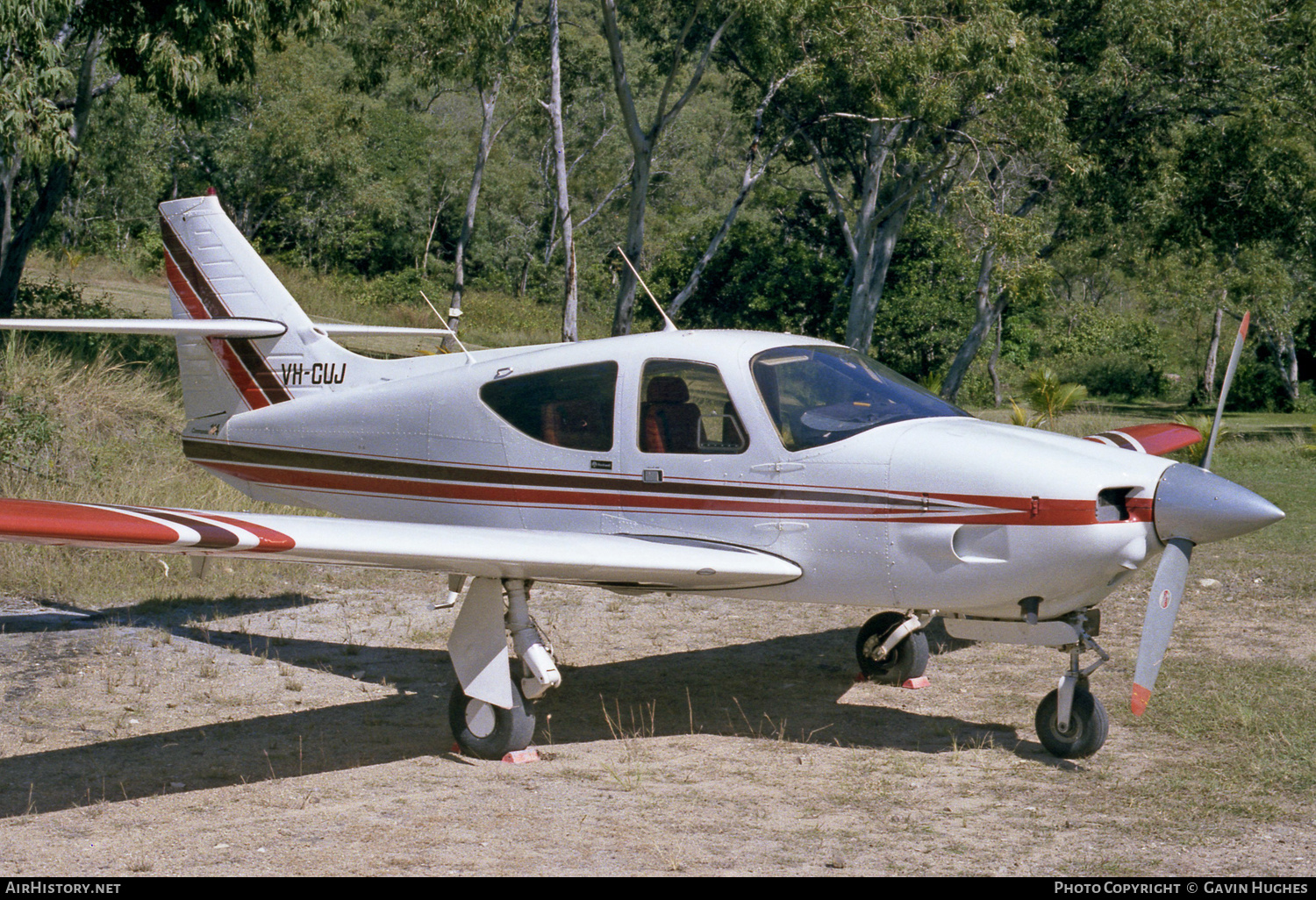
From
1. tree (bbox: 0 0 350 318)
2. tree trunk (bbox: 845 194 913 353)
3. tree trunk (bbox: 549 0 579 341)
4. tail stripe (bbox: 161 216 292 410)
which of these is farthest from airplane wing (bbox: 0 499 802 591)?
tree trunk (bbox: 845 194 913 353)

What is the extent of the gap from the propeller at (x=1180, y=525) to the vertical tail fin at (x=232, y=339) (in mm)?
5839

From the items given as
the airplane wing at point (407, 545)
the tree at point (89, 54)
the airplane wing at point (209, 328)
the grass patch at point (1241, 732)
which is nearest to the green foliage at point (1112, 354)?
the tree at point (89, 54)

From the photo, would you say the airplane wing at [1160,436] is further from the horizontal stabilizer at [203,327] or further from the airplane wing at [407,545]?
the horizontal stabilizer at [203,327]

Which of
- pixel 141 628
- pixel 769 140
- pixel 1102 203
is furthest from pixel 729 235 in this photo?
pixel 141 628

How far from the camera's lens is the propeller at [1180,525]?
5.70 meters

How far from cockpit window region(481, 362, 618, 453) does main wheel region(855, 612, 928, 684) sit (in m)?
2.69

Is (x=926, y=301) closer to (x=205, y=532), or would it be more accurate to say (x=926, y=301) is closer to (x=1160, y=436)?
(x=1160, y=436)

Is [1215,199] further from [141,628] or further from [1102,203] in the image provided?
[141,628]

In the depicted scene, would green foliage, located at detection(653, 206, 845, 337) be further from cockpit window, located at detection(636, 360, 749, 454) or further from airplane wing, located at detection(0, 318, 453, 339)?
cockpit window, located at detection(636, 360, 749, 454)

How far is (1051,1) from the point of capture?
23.9 meters

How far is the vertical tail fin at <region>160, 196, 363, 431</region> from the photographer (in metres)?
9.13

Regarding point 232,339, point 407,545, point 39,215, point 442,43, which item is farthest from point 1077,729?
point 442,43

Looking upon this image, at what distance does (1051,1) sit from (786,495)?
21242mm

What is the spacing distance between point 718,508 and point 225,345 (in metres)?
4.93
